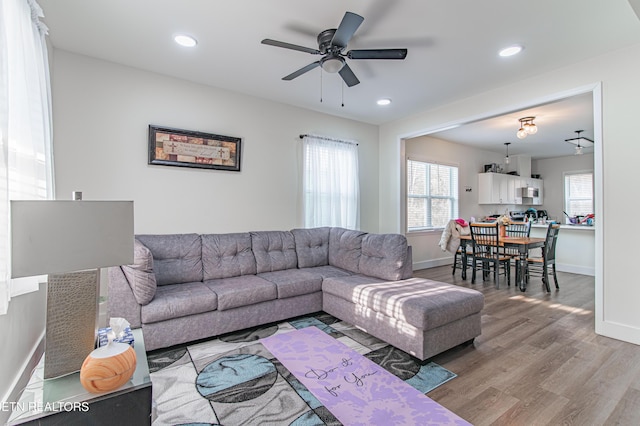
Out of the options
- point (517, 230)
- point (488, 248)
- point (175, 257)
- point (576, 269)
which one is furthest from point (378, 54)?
point (576, 269)

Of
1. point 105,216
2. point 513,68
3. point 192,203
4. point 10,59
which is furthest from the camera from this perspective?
point 192,203

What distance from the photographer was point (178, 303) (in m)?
2.60

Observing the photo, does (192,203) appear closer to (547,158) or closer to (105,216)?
(105,216)

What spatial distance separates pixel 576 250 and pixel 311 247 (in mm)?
5115

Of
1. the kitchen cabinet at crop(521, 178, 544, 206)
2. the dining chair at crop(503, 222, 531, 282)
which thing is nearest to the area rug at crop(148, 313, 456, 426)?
the dining chair at crop(503, 222, 531, 282)

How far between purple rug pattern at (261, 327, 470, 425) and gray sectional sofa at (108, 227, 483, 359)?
364mm

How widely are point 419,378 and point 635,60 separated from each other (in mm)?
3532

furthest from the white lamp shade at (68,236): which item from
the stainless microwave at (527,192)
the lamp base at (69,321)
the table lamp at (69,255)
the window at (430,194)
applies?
the stainless microwave at (527,192)

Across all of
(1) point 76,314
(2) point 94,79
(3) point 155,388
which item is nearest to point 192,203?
(2) point 94,79

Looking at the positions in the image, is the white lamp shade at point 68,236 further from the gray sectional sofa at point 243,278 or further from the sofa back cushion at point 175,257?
the sofa back cushion at point 175,257

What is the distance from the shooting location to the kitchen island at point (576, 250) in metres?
5.40

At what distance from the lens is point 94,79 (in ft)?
10.3

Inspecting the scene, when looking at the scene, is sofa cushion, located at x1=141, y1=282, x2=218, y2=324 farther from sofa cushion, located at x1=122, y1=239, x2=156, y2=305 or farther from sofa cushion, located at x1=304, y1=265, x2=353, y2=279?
sofa cushion, located at x1=304, y1=265, x2=353, y2=279

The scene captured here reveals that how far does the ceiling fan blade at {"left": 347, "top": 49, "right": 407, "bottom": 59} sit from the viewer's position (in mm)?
2402
